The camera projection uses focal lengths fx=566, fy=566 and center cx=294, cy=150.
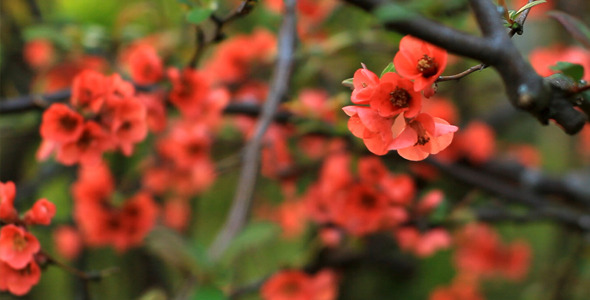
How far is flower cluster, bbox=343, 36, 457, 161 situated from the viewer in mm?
436

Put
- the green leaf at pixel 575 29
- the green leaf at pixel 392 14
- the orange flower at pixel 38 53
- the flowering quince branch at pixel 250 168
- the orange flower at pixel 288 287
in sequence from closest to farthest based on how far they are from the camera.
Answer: the green leaf at pixel 392 14 → the green leaf at pixel 575 29 → the flowering quince branch at pixel 250 168 → the orange flower at pixel 288 287 → the orange flower at pixel 38 53

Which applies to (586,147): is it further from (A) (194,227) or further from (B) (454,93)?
(A) (194,227)

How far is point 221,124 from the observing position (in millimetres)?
1396

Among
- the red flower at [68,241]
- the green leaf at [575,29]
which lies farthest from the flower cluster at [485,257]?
the green leaf at [575,29]

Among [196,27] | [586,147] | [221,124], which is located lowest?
[586,147]

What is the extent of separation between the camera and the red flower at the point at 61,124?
66 centimetres

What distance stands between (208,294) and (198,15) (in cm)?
37

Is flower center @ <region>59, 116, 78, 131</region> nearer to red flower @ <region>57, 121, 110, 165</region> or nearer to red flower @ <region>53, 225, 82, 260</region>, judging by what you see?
red flower @ <region>57, 121, 110, 165</region>

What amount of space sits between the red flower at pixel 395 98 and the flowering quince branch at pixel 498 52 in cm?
5

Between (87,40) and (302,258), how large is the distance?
2.02ft

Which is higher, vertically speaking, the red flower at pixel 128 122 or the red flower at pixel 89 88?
the red flower at pixel 89 88

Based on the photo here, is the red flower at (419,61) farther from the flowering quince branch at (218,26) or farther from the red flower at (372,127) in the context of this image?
the flowering quince branch at (218,26)

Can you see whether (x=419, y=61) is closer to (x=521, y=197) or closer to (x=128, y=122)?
(x=128, y=122)

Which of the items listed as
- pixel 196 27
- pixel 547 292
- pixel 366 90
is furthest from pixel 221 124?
pixel 366 90
